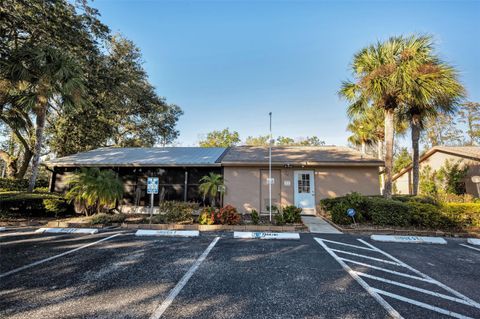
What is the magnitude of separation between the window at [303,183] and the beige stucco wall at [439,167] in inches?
416

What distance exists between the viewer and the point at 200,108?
18328 millimetres

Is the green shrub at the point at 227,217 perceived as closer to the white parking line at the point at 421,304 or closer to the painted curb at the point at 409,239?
the painted curb at the point at 409,239

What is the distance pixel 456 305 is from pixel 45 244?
26.5 ft

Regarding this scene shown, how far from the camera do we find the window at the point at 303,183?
9906 mm

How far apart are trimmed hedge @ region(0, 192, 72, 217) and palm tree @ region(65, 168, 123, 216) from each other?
0.67m

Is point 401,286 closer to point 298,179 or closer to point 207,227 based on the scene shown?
point 207,227

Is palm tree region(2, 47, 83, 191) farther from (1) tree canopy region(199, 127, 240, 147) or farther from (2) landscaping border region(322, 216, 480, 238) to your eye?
(1) tree canopy region(199, 127, 240, 147)

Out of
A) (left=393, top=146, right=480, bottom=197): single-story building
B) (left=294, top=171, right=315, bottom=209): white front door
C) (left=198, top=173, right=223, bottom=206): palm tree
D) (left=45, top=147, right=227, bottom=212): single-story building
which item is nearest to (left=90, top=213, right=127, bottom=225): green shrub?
(left=45, top=147, right=227, bottom=212): single-story building

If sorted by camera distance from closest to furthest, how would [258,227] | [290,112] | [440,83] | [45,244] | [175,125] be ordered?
[45,244] < [258,227] < [440,83] < [290,112] < [175,125]

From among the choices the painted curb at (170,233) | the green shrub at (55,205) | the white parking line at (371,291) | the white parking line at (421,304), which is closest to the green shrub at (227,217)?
the painted curb at (170,233)

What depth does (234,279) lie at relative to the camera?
3.33 m

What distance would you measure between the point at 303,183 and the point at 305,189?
30cm

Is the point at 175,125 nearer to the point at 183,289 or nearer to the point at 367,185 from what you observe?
the point at 367,185

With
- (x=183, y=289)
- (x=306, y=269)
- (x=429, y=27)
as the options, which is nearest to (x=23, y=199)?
(x=183, y=289)
